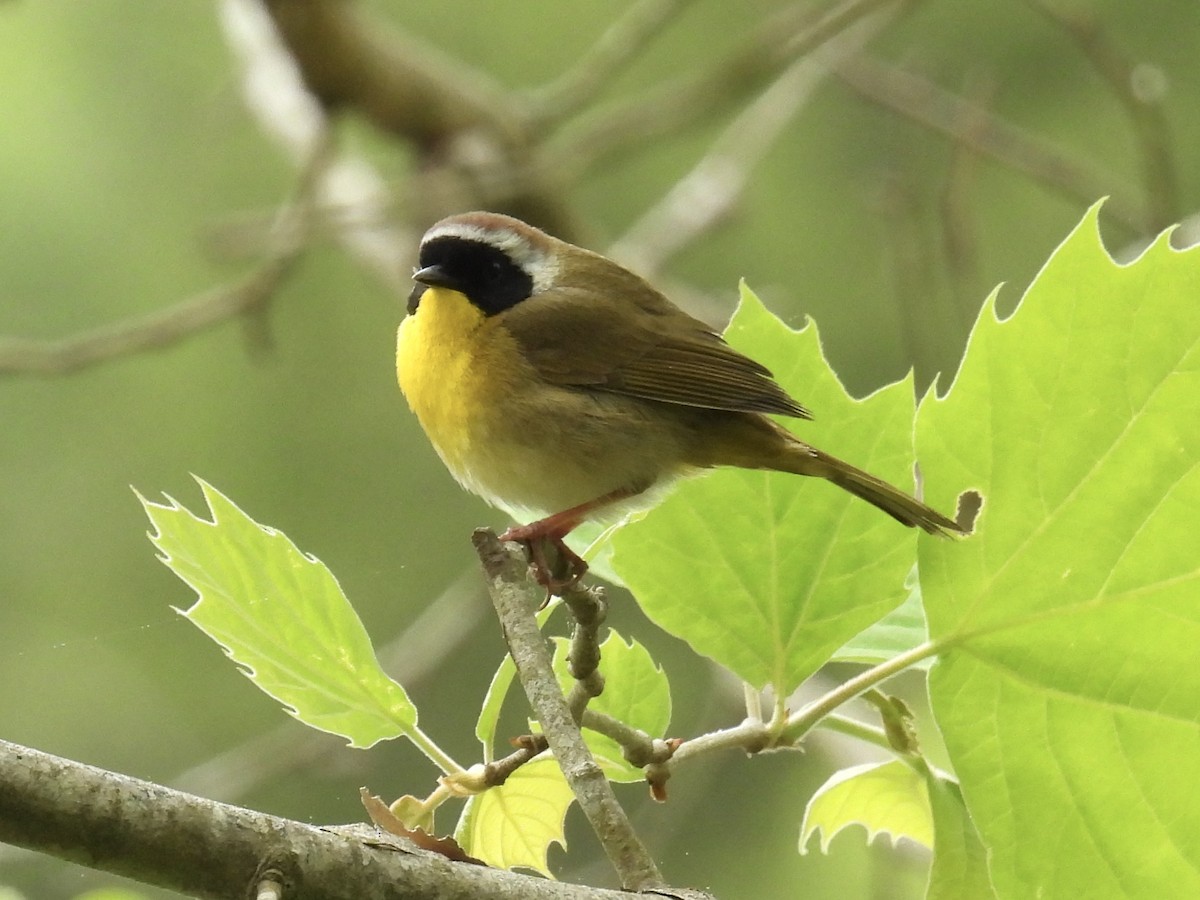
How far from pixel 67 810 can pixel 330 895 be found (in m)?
0.20

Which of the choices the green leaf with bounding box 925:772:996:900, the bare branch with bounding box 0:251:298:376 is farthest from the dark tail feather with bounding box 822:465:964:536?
the bare branch with bounding box 0:251:298:376

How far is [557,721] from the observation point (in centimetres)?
121

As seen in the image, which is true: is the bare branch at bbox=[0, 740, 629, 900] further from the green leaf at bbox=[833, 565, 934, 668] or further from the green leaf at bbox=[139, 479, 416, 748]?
the green leaf at bbox=[833, 565, 934, 668]

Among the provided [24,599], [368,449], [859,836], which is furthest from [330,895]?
[368,449]

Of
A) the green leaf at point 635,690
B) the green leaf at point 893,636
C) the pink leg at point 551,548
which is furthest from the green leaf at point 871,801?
the pink leg at point 551,548

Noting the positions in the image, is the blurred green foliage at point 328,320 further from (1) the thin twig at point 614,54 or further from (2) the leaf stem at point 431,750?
(1) the thin twig at point 614,54

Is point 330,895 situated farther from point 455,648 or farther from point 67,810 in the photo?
point 455,648

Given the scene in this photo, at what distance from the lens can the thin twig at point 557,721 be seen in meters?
1.13

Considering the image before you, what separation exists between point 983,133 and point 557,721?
3975mm

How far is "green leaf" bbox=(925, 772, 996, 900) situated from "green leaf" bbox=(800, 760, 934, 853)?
0.14 m

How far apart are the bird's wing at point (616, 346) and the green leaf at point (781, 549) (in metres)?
0.65

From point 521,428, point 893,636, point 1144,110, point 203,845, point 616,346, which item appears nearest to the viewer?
point 203,845

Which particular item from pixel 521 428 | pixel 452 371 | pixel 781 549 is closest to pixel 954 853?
pixel 781 549

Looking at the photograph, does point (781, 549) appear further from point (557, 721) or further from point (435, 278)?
point (435, 278)
